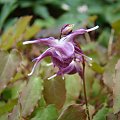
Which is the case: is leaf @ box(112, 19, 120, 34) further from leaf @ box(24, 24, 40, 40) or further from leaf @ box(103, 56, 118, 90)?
leaf @ box(24, 24, 40, 40)

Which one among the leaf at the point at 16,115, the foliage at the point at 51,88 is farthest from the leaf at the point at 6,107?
the leaf at the point at 16,115

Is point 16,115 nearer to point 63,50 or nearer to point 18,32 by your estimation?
point 63,50

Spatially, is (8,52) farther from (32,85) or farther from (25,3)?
(25,3)

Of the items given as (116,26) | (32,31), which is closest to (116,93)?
(116,26)

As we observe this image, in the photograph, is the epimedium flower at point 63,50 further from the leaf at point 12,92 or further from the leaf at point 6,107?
the leaf at point 12,92

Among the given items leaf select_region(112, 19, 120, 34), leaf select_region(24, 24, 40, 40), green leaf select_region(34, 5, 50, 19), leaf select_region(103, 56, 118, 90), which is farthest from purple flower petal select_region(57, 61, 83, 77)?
green leaf select_region(34, 5, 50, 19)

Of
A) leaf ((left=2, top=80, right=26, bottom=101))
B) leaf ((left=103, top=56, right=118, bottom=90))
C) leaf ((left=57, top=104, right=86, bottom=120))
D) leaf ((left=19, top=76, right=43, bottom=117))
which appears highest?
leaf ((left=19, top=76, right=43, bottom=117))

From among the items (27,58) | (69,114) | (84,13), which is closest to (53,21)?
(84,13)
